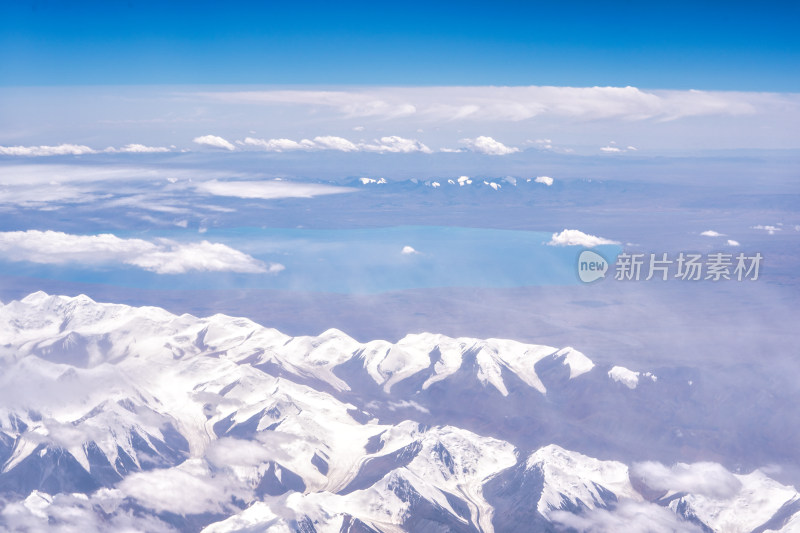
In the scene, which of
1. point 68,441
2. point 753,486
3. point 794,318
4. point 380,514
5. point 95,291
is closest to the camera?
point 380,514

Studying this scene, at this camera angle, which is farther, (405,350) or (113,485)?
(405,350)

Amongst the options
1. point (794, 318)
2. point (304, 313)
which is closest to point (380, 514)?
point (304, 313)

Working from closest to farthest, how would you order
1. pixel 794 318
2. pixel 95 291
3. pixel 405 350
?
pixel 405 350 → pixel 794 318 → pixel 95 291

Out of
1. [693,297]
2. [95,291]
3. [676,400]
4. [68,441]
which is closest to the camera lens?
[68,441]

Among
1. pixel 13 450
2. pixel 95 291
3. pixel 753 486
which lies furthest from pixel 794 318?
pixel 95 291

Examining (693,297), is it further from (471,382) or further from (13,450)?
(13,450)

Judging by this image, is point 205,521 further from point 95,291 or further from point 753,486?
point 95,291
